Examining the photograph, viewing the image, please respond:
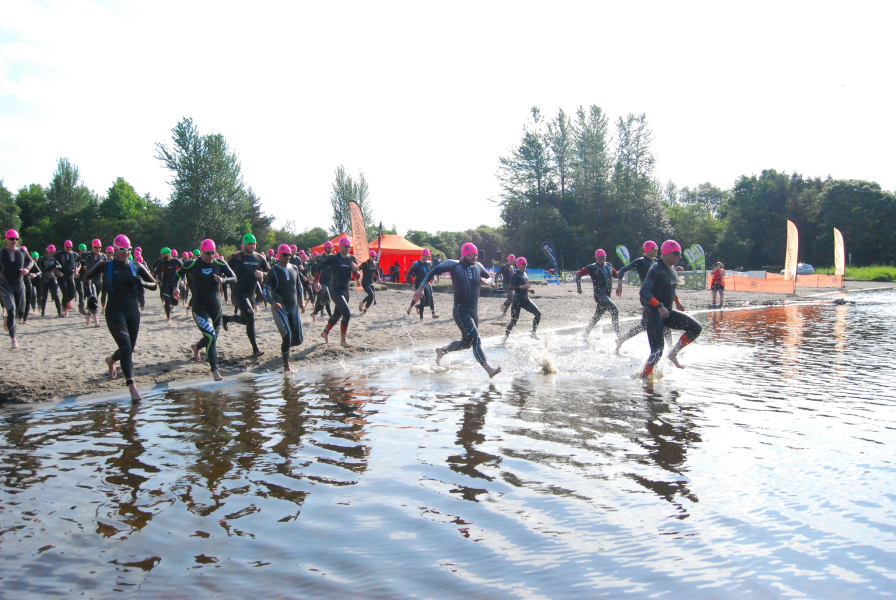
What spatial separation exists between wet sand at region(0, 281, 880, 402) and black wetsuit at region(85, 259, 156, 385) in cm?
69

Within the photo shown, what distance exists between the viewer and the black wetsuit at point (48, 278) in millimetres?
14281

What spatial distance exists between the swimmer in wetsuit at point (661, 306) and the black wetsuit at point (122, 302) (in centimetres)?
680

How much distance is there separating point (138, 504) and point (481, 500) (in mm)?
2345

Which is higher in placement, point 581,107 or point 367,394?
point 581,107

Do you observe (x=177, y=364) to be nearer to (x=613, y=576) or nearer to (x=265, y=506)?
(x=265, y=506)

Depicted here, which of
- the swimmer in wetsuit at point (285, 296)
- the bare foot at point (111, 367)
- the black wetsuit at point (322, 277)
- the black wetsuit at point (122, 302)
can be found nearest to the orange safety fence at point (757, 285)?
the black wetsuit at point (322, 277)

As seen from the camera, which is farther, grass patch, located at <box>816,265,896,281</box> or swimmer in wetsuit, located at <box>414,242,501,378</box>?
grass patch, located at <box>816,265,896,281</box>

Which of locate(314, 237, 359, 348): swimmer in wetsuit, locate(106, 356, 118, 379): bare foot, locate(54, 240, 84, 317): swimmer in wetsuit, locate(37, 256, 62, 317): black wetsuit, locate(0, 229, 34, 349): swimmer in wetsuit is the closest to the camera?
locate(106, 356, 118, 379): bare foot

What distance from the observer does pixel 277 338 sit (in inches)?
497

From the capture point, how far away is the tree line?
57.2m

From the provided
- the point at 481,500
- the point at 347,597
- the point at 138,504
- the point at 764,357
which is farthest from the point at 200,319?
the point at 764,357

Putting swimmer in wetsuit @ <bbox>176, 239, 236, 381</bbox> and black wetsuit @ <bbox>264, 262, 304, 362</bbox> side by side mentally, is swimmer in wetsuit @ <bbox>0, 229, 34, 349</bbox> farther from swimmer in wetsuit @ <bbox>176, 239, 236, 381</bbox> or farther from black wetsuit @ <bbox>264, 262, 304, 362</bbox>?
black wetsuit @ <bbox>264, 262, 304, 362</bbox>

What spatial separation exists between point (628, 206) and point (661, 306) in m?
53.8

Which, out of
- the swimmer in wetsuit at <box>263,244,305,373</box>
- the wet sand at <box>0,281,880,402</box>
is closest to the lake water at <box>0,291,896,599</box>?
the wet sand at <box>0,281,880,402</box>
